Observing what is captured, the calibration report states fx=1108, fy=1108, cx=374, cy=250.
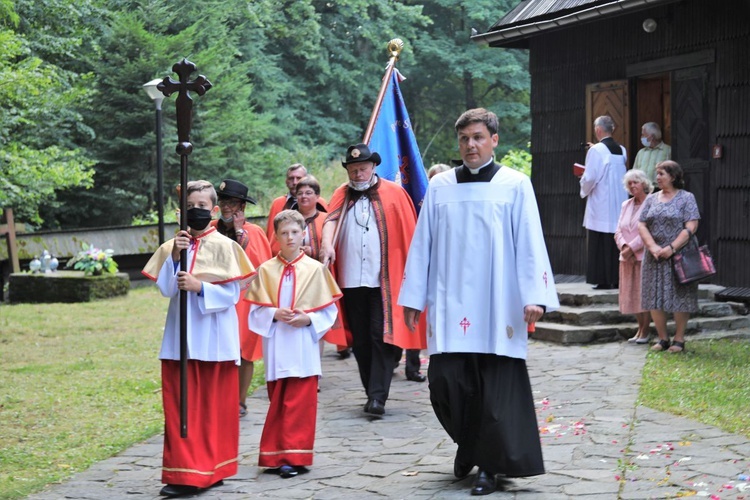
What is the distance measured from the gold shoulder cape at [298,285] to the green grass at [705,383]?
9.01ft

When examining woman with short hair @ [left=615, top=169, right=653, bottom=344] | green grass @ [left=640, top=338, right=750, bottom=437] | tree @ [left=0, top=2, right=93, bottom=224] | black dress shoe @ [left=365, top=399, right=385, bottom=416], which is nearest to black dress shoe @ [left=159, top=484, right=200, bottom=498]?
black dress shoe @ [left=365, top=399, right=385, bottom=416]

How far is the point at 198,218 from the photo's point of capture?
21.6 ft

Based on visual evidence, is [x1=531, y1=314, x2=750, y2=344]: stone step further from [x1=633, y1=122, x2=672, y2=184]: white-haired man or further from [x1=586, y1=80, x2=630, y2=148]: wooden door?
[x1=586, y1=80, x2=630, y2=148]: wooden door

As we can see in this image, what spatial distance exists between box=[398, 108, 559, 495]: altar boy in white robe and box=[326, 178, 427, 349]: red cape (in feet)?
7.41

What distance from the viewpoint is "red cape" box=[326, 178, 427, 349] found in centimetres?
870

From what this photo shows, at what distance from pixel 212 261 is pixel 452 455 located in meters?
1.97

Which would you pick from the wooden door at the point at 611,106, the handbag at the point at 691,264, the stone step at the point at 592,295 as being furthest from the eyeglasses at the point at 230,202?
the wooden door at the point at 611,106

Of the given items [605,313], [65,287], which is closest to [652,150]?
[605,313]

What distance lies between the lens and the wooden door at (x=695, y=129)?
13.1 metres

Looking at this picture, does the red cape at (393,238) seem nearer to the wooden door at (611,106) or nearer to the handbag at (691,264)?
the handbag at (691,264)

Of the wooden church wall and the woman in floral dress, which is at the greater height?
the wooden church wall

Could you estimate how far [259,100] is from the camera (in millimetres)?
34594

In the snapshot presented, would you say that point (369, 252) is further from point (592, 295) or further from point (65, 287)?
point (65, 287)

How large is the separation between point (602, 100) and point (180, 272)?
9.56 meters
